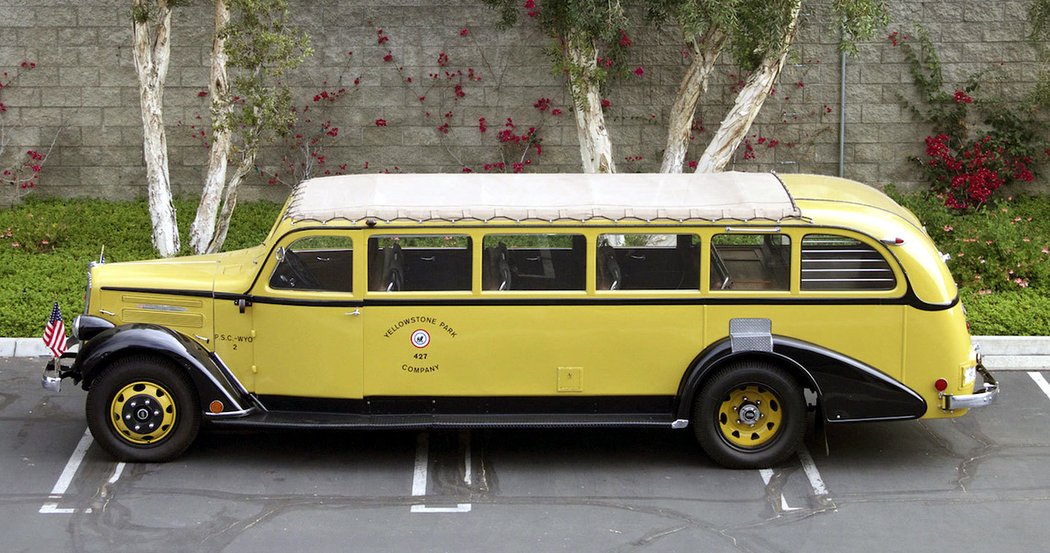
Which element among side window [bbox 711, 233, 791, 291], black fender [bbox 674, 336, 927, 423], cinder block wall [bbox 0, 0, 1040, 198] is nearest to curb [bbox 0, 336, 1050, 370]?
black fender [bbox 674, 336, 927, 423]

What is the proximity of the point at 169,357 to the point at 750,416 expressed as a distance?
3.96 meters

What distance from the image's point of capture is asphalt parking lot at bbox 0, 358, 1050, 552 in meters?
7.31

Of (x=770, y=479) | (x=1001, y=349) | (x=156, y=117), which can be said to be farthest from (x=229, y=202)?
(x=1001, y=349)

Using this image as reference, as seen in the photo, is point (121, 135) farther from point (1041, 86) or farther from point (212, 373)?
point (1041, 86)

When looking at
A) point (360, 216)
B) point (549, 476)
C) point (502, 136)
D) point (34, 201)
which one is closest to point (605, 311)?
point (549, 476)

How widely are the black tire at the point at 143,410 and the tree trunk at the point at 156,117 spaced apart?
4889 millimetres

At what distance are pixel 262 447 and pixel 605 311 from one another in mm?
2728

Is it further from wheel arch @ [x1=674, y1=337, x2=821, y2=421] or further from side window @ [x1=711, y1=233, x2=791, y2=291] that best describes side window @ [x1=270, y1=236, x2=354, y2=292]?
side window @ [x1=711, y1=233, x2=791, y2=291]

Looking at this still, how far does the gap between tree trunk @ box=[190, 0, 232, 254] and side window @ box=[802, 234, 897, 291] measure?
22.5 feet

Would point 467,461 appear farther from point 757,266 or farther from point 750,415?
point 757,266

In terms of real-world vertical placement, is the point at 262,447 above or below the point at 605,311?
below

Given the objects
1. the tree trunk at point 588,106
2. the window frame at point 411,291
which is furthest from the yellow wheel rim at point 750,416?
the tree trunk at point 588,106

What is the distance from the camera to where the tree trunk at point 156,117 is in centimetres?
1276

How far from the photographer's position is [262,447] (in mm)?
8852
